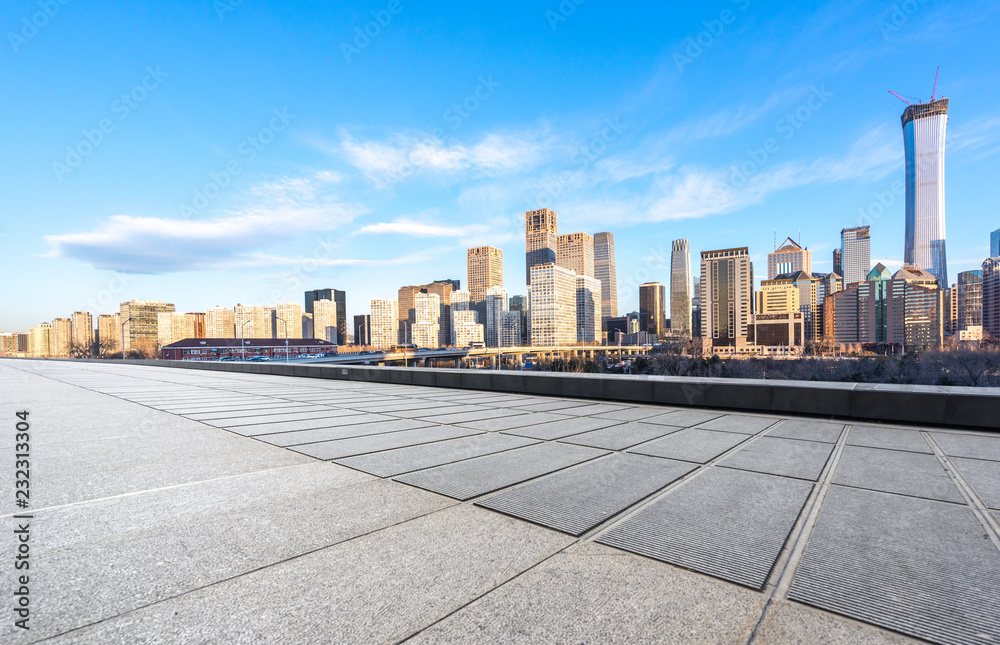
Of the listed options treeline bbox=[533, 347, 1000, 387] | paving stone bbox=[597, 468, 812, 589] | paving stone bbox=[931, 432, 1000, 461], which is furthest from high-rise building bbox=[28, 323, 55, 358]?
paving stone bbox=[931, 432, 1000, 461]

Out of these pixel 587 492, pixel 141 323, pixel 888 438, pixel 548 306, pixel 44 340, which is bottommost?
pixel 44 340

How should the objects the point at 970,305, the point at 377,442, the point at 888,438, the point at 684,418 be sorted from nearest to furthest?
the point at 377,442
the point at 888,438
the point at 684,418
the point at 970,305

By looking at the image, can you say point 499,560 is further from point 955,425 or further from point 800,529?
point 955,425

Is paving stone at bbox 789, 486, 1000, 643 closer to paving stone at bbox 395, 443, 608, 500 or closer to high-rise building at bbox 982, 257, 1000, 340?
paving stone at bbox 395, 443, 608, 500

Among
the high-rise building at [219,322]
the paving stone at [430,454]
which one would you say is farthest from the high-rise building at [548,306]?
the paving stone at [430,454]

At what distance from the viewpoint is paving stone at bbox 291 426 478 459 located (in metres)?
6.41

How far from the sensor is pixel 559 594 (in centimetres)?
275

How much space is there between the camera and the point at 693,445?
6.77m

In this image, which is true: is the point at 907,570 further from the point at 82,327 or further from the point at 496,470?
the point at 82,327

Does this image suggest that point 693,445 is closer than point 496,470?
No

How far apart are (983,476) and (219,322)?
166 meters

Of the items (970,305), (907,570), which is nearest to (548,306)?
(970,305)

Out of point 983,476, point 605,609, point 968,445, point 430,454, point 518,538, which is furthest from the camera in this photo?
point 968,445

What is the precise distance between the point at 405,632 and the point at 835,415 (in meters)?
9.61
